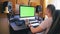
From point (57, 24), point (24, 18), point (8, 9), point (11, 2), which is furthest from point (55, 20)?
point (11, 2)

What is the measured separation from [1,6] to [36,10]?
103 centimetres

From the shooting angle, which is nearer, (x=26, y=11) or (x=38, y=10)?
(x=26, y=11)

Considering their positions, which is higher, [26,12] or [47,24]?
[26,12]

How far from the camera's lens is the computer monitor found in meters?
3.21

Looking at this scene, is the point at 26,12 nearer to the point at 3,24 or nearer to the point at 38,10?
the point at 38,10

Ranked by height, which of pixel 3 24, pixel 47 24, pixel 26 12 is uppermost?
pixel 26 12

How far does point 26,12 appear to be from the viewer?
10.8ft

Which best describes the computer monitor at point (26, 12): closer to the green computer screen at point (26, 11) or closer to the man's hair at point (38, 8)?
the green computer screen at point (26, 11)

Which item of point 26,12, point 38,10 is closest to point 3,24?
point 26,12

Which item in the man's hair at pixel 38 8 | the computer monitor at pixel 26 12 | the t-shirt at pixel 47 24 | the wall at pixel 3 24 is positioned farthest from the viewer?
the man's hair at pixel 38 8

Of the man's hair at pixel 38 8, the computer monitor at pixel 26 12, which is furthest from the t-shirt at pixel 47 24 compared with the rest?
the man's hair at pixel 38 8

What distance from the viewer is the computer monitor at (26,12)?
321 centimetres

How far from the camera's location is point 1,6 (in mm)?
3271

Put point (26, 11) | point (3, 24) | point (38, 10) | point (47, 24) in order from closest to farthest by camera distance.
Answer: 1. point (47, 24)
2. point (26, 11)
3. point (3, 24)
4. point (38, 10)
